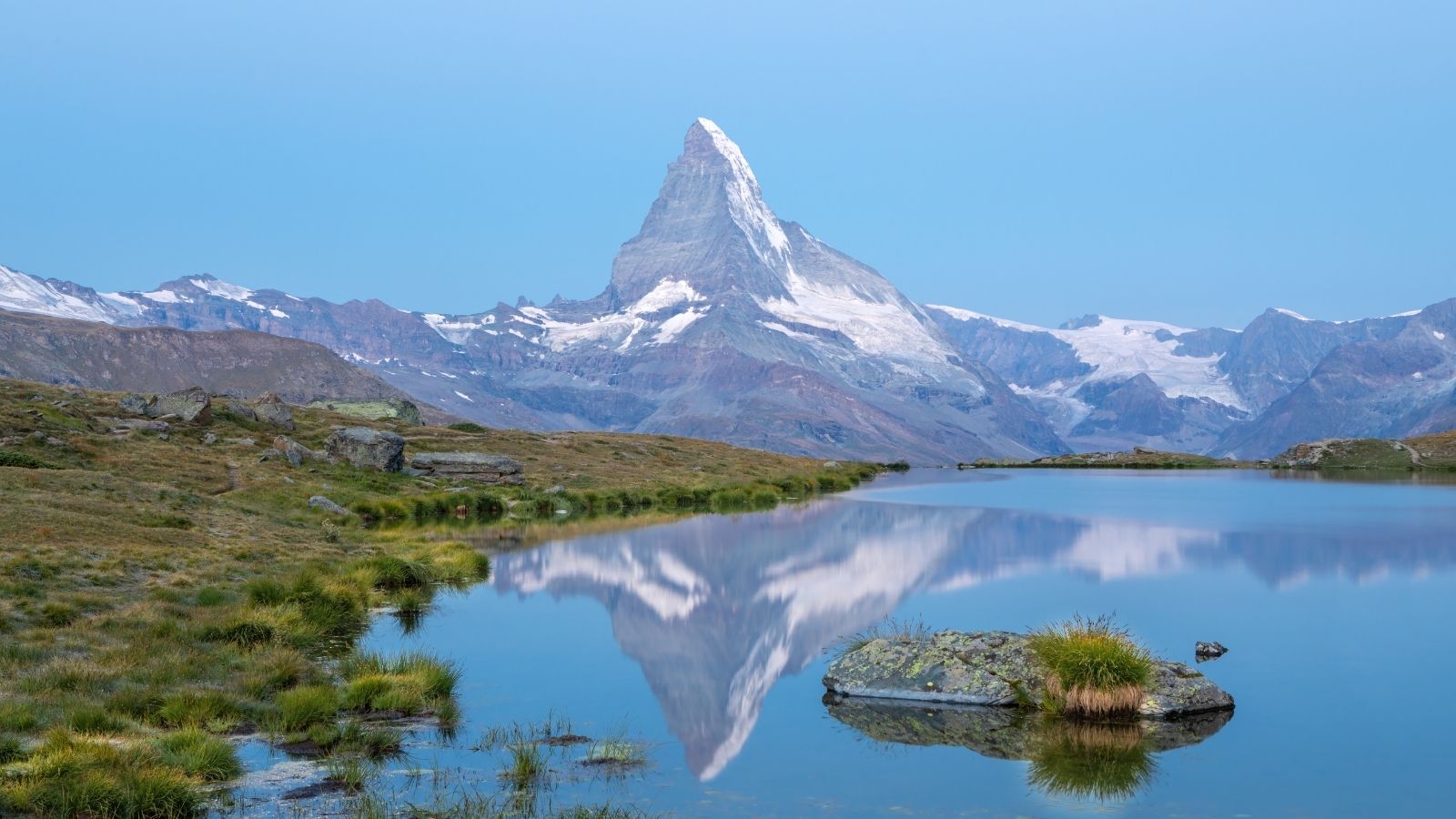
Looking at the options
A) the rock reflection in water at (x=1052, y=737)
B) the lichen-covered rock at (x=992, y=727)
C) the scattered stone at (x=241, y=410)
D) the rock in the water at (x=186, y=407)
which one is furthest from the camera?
the scattered stone at (x=241, y=410)

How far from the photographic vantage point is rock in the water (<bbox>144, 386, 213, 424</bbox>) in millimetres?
77562

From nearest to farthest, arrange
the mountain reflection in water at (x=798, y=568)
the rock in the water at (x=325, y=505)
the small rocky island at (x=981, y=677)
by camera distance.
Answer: the small rocky island at (x=981, y=677) < the mountain reflection in water at (x=798, y=568) < the rock in the water at (x=325, y=505)

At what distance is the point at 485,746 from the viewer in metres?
17.7

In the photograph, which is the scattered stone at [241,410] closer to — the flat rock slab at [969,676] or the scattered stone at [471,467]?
the scattered stone at [471,467]

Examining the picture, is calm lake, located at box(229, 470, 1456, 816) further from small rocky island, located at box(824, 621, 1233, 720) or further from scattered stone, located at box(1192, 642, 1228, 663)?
small rocky island, located at box(824, 621, 1233, 720)

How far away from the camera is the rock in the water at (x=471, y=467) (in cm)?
8162

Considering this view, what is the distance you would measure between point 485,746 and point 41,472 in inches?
1404

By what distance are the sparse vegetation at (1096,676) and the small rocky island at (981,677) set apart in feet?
0.12

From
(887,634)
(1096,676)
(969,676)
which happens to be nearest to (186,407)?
(887,634)

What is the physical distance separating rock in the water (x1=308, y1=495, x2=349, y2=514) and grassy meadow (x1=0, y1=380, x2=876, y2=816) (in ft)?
2.52

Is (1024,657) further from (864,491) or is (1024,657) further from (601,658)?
(864,491)

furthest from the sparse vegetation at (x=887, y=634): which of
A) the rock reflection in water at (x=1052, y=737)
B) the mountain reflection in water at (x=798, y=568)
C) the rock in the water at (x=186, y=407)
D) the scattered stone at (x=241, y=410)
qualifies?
the scattered stone at (x=241, y=410)

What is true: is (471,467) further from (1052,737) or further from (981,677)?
(1052,737)

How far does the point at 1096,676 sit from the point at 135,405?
75875 millimetres
